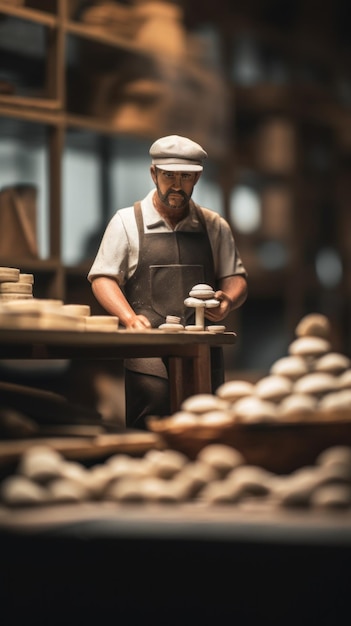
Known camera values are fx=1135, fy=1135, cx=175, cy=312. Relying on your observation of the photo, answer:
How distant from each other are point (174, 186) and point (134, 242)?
0.22m

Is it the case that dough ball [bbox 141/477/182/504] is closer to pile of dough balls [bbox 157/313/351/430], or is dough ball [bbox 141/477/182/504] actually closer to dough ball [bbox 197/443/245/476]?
dough ball [bbox 197/443/245/476]

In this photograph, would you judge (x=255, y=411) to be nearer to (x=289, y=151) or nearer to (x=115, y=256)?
(x=115, y=256)

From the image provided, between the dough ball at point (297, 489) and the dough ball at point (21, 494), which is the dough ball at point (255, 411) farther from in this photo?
the dough ball at point (21, 494)

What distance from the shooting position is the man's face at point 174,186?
3.41m

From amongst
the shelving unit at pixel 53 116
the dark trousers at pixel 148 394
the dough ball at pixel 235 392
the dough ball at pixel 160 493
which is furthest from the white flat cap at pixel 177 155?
the dough ball at pixel 160 493

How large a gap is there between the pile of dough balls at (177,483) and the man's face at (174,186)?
1.43 metres

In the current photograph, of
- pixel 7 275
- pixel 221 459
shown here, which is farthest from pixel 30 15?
pixel 221 459

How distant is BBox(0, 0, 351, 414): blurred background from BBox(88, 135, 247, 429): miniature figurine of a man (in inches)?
40.6

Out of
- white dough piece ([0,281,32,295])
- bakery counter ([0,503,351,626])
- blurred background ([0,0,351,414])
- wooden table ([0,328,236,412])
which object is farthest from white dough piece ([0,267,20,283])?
blurred background ([0,0,351,414])

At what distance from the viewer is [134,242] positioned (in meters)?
3.52

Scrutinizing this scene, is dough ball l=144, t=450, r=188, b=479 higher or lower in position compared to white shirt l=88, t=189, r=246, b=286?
lower

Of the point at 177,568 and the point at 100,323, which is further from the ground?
the point at 100,323

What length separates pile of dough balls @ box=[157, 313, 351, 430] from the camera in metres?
2.21

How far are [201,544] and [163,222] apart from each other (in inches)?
74.3
